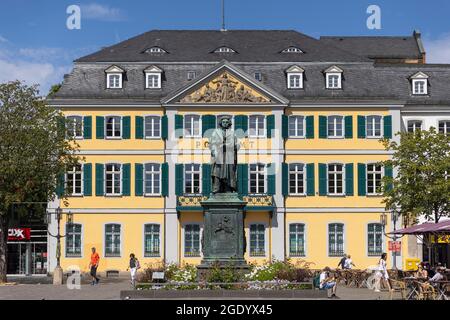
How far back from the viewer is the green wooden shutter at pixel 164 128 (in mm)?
52625

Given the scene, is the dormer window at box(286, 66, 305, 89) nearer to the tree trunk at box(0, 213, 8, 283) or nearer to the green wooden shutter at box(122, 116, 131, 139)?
the green wooden shutter at box(122, 116, 131, 139)

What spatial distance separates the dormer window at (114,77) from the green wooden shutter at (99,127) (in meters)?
→ 2.20

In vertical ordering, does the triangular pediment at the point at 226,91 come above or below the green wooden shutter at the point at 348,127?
above

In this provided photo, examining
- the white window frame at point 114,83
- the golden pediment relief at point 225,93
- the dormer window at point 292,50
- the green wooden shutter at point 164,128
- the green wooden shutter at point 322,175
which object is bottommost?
the green wooden shutter at point 322,175

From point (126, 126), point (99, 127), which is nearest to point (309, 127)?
point (126, 126)

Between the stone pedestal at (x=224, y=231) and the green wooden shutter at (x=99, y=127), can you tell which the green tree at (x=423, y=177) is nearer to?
the stone pedestal at (x=224, y=231)

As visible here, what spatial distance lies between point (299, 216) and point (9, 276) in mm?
16914

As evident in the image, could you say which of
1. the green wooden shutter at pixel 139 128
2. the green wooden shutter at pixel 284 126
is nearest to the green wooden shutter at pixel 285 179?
the green wooden shutter at pixel 284 126

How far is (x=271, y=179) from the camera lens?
52.4 m

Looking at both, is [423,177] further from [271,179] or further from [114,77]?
[114,77]

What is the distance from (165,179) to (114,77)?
22.6 ft

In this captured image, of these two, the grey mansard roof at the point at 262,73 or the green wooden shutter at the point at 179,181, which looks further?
the grey mansard roof at the point at 262,73
